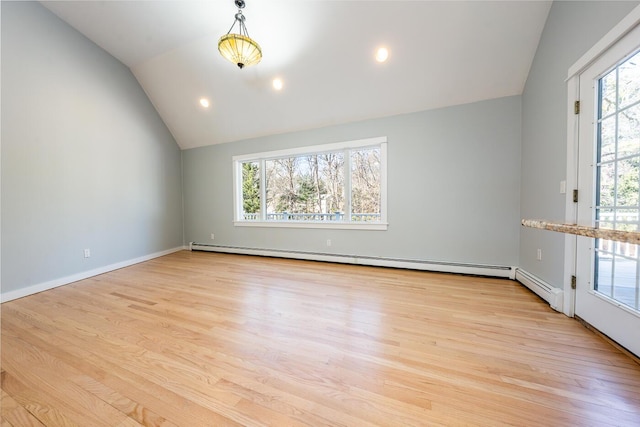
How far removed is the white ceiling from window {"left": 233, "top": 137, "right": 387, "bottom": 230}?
21.2 inches

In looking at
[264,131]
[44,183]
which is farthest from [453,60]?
[44,183]

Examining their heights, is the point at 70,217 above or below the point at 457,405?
above

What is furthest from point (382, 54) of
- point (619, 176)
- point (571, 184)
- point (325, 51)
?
point (619, 176)

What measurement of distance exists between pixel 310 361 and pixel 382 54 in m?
3.24

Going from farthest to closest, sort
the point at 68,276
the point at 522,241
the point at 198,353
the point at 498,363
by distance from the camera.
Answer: the point at 68,276, the point at 522,241, the point at 198,353, the point at 498,363

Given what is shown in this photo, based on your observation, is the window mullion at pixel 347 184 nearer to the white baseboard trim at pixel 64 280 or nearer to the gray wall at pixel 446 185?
the gray wall at pixel 446 185

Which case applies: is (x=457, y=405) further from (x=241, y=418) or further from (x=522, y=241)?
(x=522, y=241)

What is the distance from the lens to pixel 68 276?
3018mm

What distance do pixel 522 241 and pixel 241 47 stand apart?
12.9ft

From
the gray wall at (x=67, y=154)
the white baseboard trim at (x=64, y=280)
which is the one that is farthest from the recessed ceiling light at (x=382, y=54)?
the white baseboard trim at (x=64, y=280)

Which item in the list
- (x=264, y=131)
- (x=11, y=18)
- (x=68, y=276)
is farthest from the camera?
(x=264, y=131)

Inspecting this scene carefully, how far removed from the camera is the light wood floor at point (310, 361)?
107 centimetres

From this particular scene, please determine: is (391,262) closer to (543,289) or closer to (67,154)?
(543,289)

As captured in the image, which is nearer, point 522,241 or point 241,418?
point 241,418
